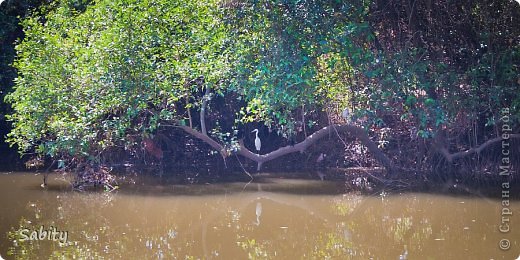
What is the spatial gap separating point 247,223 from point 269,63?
2713 millimetres

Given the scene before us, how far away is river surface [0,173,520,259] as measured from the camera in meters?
6.16

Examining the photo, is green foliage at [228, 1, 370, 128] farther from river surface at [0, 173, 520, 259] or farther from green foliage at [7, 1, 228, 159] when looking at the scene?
river surface at [0, 173, 520, 259]

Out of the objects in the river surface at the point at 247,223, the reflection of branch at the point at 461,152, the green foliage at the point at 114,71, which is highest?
the green foliage at the point at 114,71

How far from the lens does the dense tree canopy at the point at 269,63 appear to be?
903 cm

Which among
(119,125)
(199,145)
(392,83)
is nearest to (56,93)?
(119,125)

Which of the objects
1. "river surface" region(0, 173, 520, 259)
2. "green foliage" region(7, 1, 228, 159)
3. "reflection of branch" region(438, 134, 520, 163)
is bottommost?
"river surface" region(0, 173, 520, 259)

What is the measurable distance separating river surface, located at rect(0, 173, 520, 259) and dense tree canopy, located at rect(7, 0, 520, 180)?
1119 mm

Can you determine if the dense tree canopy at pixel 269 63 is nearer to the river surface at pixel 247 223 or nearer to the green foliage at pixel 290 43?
the green foliage at pixel 290 43

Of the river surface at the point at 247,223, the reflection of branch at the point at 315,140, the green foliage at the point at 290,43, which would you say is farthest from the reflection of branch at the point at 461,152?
the green foliage at the point at 290,43

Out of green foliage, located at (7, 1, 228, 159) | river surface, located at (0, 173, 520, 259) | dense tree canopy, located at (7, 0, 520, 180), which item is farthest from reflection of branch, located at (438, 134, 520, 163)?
green foliage, located at (7, 1, 228, 159)

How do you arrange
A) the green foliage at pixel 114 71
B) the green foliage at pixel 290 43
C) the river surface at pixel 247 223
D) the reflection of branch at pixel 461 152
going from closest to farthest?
the river surface at pixel 247 223
the green foliage at pixel 290 43
the green foliage at pixel 114 71
the reflection of branch at pixel 461 152

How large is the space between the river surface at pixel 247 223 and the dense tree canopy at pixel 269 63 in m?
1.12

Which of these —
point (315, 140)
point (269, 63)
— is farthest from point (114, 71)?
point (315, 140)

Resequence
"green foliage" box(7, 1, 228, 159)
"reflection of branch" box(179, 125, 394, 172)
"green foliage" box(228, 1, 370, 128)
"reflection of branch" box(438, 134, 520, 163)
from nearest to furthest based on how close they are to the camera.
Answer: "green foliage" box(228, 1, 370, 128)
"green foliage" box(7, 1, 228, 159)
"reflection of branch" box(438, 134, 520, 163)
"reflection of branch" box(179, 125, 394, 172)
